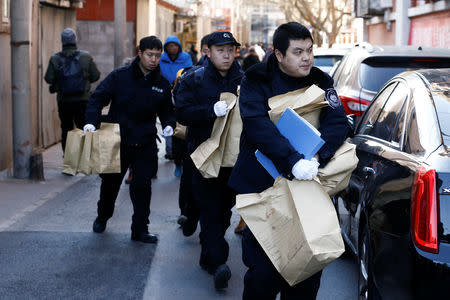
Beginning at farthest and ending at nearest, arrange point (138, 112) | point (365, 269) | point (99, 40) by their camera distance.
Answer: point (99, 40) < point (138, 112) < point (365, 269)

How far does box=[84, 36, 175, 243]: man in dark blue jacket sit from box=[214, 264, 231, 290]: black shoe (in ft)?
4.96

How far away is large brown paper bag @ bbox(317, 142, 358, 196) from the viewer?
387cm

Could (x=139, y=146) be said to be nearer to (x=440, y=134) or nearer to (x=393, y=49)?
(x=393, y=49)

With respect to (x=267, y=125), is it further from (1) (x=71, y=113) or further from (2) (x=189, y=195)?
(1) (x=71, y=113)

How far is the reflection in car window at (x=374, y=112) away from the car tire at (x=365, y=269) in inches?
40.0

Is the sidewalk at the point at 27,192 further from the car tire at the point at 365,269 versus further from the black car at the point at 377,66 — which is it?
the car tire at the point at 365,269

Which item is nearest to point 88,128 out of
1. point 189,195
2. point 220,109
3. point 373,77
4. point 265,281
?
point 189,195

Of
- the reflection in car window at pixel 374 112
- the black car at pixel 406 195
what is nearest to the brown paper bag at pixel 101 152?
the reflection in car window at pixel 374 112

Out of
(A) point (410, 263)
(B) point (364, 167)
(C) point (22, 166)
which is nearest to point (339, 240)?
(A) point (410, 263)

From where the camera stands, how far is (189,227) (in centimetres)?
695

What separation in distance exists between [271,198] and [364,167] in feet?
4.25

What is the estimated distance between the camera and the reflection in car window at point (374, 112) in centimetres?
552

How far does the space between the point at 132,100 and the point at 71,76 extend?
424 cm

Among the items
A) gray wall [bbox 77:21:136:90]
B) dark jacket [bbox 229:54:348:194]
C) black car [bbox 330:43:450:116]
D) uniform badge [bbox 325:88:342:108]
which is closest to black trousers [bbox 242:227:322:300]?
dark jacket [bbox 229:54:348:194]
